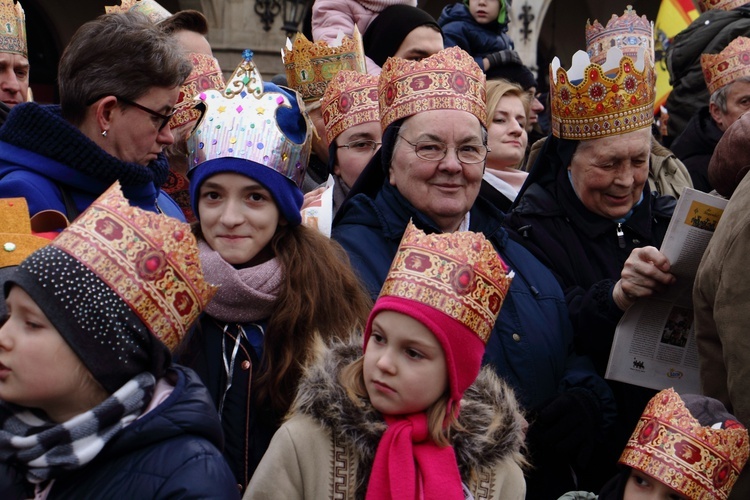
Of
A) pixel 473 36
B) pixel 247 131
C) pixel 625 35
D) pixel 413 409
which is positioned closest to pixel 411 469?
pixel 413 409

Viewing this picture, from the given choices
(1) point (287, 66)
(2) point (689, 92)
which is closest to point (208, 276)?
(1) point (287, 66)

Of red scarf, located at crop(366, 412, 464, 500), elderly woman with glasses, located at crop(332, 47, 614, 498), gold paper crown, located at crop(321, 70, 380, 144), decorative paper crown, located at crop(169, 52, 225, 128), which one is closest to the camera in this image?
red scarf, located at crop(366, 412, 464, 500)

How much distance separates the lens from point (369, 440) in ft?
9.51

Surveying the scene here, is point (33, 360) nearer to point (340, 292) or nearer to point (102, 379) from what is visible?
point (102, 379)

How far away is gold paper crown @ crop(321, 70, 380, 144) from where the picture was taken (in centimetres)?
469

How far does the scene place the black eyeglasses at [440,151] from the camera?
388 centimetres

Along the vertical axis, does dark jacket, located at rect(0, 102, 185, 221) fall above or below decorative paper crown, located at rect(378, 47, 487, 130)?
below

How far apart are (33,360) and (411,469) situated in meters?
0.95

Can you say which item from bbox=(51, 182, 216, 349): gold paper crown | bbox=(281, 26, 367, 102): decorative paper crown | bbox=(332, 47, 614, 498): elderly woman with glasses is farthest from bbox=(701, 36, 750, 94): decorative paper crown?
bbox=(51, 182, 216, 349): gold paper crown

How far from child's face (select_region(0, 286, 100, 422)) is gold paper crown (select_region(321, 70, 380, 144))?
2.34 m

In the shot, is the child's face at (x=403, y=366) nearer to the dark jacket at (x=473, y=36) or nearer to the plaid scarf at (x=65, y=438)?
the plaid scarf at (x=65, y=438)

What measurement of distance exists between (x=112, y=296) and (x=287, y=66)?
3088 mm

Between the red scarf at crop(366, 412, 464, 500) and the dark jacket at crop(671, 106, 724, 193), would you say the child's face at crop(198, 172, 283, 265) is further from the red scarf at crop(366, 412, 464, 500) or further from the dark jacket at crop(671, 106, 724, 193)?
the dark jacket at crop(671, 106, 724, 193)

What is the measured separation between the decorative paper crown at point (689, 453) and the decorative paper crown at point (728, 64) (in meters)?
2.72
